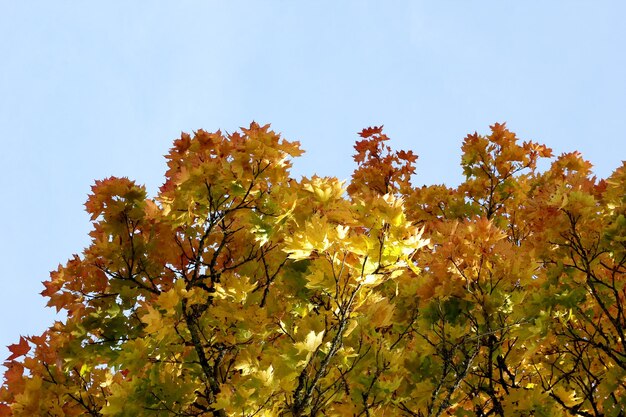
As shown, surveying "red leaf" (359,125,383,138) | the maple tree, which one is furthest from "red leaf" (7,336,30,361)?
"red leaf" (359,125,383,138)

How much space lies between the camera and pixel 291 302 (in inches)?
216

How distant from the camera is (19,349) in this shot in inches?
232

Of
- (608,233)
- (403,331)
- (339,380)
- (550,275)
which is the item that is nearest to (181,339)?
(339,380)

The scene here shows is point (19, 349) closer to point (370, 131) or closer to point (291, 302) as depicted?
point (291, 302)

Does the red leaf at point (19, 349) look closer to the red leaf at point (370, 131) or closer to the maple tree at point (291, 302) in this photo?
the maple tree at point (291, 302)

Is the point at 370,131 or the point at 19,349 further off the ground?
the point at 370,131

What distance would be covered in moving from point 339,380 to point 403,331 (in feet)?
4.33

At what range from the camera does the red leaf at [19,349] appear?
19.2ft

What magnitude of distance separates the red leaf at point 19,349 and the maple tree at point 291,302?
1cm

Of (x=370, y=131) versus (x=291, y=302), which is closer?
(x=291, y=302)

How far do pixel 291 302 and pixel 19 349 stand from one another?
2.71 m

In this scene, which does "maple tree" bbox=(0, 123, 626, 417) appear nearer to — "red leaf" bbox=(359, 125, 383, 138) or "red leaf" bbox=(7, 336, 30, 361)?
"red leaf" bbox=(7, 336, 30, 361)

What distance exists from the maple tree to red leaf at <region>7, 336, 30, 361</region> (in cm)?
1

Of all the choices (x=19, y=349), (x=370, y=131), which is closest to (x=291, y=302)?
(x=19, y=349)
